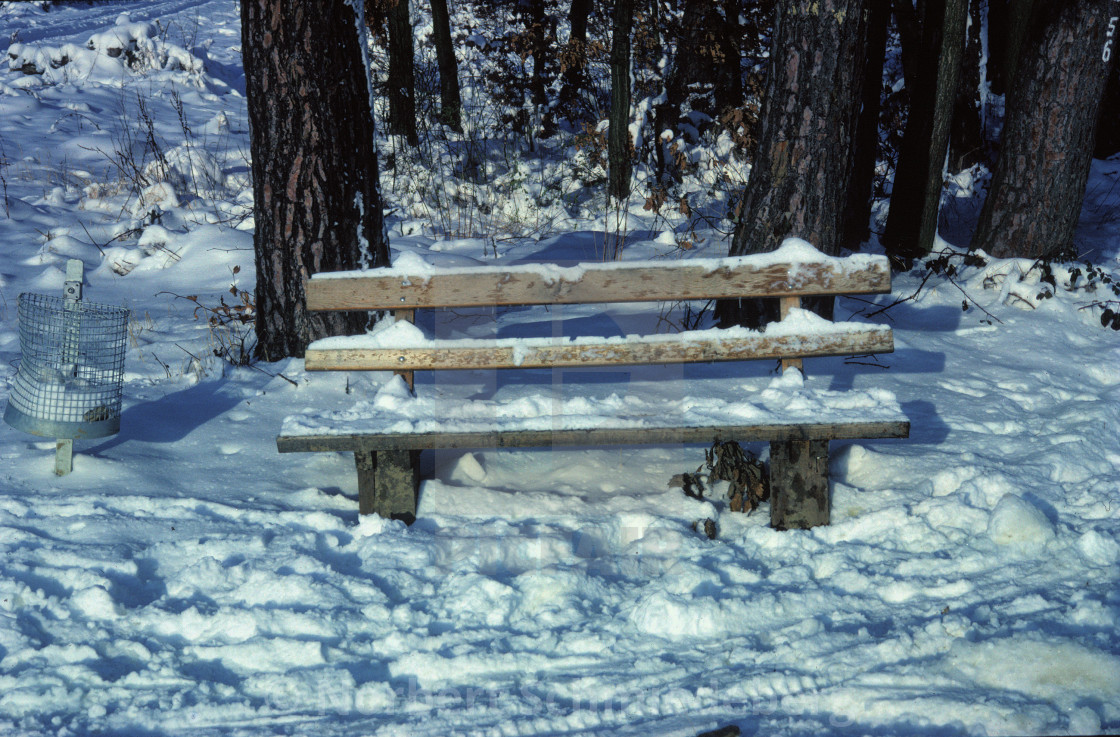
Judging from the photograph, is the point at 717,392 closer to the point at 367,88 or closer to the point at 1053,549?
the point at 1053,549

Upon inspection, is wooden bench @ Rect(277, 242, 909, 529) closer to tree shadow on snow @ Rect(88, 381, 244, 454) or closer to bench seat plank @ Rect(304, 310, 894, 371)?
bench seat plank @ Rect(304, 310, 894, 371)

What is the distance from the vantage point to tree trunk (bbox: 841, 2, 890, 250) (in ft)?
22.2

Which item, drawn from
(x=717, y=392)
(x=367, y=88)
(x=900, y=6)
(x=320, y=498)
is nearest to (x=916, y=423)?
(x=717, y=392)

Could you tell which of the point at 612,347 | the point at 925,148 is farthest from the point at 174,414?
the point at 925,148

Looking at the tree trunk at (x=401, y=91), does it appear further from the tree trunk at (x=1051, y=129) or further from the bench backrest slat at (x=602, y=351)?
the bench backrest slat at (x=602, y=351)

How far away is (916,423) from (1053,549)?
4.16 feet

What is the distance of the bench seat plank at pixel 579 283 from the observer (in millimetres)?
3652

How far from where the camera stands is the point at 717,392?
14.9 ft

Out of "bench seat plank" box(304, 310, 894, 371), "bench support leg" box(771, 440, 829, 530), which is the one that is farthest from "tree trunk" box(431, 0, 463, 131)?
"bench support leg" box(771, 440, 829, 530)

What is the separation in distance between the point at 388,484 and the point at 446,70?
30.1ft

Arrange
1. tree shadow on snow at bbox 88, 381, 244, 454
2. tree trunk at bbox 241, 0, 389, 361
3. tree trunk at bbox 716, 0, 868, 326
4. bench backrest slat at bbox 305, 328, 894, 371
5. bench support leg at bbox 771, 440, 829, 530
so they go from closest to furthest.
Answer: bench support leg at bbox 771, 440, 829, 530
bench backrest slat at bbox 305, 328, 894, 371
tree shadow on snow at bbox 88, 381, 244, 454
tree trunk at bbox 241, 0, 389, 361
tree trunk at bbox 716, 0, 868, 326

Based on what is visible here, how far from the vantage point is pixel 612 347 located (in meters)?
3.60

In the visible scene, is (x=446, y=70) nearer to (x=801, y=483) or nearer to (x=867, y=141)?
(x=867, y=141)

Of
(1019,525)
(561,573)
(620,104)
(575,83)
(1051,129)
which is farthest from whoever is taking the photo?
(575,83)
